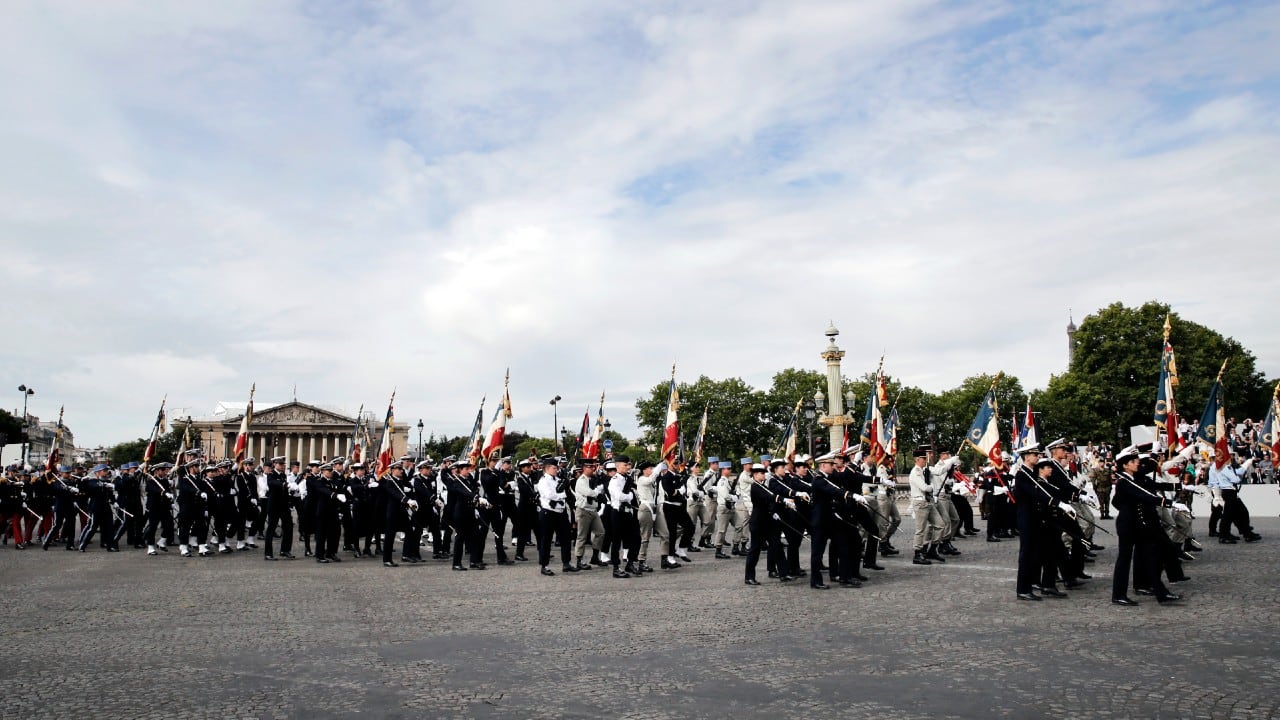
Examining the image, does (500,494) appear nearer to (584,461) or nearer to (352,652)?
(584,461)

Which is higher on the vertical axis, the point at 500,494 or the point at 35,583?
the point at 500,494

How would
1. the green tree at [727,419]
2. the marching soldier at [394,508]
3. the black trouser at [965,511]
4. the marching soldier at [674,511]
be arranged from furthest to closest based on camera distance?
1. the green tree at [727,419]
2. the black trouser at [965,511]
3. the marching soldier at [394,508]
4. the marching soldier at [674,511]

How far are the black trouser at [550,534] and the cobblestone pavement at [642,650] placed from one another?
2.01m

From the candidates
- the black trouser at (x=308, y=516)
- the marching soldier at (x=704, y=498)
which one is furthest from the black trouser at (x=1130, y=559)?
the black trouser at (x=308, y=516)

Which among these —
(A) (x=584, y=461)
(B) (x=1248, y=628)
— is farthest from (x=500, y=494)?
(B) (x=1248, y=628)

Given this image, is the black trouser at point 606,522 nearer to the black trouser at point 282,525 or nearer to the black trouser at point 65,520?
the black trouser at point 282,525

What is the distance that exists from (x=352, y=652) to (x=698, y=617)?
3949 millimetres

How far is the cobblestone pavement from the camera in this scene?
279 inches

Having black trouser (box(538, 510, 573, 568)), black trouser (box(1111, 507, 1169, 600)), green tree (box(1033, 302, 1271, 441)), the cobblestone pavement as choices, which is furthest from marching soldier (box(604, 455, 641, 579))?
green tree (box(1033, 302, 1271, 441))

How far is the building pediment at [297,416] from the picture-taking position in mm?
149125

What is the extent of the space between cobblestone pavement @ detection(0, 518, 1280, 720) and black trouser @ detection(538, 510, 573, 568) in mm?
2005

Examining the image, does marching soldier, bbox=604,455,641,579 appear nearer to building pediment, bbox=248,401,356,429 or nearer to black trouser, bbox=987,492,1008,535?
black trouser, bbox=987,492,1008,535

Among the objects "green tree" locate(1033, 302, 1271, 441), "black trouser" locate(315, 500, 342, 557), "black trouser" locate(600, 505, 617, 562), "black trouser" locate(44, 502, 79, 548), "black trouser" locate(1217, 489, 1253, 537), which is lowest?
"black trouser" locate(44, 502, 79, 548)

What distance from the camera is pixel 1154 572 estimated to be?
11.4 meters
